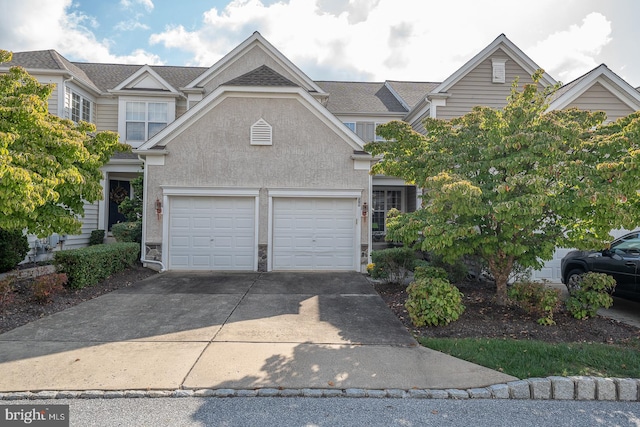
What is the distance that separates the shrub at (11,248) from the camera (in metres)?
9.06

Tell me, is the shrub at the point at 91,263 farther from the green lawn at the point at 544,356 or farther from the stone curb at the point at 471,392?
the green lawn at the point at 544,356

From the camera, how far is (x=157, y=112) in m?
14.7

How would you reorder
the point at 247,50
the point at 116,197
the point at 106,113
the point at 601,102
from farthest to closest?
the point at 106,113
the point at 247,50
the point at 116,197
the point at 601,102

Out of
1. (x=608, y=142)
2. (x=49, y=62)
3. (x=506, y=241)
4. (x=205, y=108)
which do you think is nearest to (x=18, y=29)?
(x=49, y=62)

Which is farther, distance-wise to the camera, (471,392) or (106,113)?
(106,113)

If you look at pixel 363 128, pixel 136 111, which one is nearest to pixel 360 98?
pixel 363 128

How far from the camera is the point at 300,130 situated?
10203 millimetres

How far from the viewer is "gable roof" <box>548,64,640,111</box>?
1070cm

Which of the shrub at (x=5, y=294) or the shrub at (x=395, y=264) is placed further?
the shrub at (x=395, y=264)

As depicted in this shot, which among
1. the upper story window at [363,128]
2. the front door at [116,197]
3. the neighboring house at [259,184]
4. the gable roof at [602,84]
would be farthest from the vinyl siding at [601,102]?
the front door at [116,197]

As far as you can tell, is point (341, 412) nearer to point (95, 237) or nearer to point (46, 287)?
point (46, 287)

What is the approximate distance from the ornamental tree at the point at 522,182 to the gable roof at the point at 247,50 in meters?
9.49

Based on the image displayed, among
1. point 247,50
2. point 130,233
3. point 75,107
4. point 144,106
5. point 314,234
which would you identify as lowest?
point 130,233

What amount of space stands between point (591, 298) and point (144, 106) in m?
16.5
